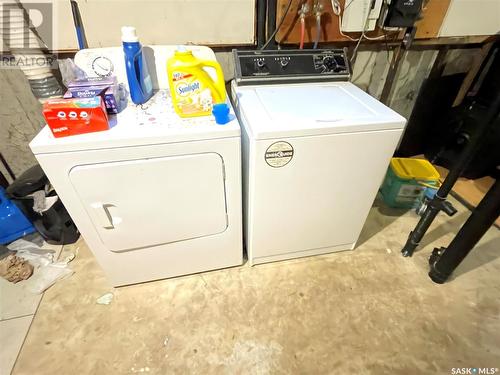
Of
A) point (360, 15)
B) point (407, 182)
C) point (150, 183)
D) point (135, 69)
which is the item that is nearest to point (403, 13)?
point (360, 15)

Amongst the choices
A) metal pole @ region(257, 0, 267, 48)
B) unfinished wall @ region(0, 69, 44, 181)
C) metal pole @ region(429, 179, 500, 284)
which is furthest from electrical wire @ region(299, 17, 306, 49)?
unfinished wall @ region(0, 69, 44, 181)

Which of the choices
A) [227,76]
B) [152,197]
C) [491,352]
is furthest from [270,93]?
[491,352]

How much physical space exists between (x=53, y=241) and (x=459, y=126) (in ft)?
9.90

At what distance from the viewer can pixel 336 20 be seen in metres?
1.47

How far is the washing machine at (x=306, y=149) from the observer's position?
41.4 inches

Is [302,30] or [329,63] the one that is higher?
[302,30]

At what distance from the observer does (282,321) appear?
1.30 metres

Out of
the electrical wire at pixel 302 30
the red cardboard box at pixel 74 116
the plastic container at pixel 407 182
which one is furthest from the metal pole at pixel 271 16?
the plastic container at pixel 407 182

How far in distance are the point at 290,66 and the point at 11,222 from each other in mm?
1868

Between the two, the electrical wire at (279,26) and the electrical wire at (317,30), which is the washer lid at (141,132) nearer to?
the electrical wire at (279,26)

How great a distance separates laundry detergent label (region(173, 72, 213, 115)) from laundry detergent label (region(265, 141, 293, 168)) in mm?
314

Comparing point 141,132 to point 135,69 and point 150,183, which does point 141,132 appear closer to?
point 150,183

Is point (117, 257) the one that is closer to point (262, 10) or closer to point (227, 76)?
point (227, 76)

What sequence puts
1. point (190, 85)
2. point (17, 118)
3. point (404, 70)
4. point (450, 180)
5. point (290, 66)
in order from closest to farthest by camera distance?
1. point (190, 85)
2. point (450, 180)
3. point (290, 66)
4. point (17, 118)
5. point (404, 70)
